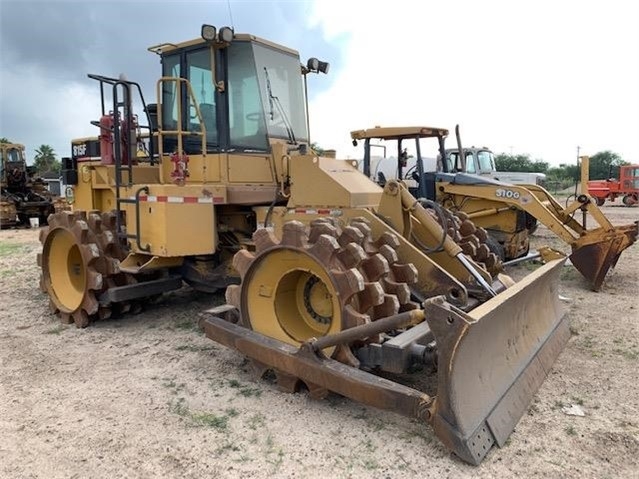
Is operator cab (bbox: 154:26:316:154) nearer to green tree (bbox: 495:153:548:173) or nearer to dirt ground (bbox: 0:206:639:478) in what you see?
dirt ground (bbox: 0:206:639:478)

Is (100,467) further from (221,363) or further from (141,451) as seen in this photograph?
(221,363)

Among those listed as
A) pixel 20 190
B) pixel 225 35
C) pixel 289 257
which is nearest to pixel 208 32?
pixel 225 35

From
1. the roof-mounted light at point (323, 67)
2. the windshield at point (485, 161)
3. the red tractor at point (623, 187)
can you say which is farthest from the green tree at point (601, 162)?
the roof-mounted light at point (323, 67)

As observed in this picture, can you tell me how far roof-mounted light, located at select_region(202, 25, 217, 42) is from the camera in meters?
5.07

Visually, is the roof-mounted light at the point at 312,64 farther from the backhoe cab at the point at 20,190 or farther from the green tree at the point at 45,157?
the green tree at the point at 45,157

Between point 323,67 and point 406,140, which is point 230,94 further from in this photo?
point 406,140

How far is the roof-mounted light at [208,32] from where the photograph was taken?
16.6 ft

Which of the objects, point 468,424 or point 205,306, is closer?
point 468,424

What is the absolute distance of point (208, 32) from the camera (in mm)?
5094

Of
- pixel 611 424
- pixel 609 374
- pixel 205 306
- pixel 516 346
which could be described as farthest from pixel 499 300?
pixel 205 306

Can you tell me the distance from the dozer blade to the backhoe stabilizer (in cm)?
360

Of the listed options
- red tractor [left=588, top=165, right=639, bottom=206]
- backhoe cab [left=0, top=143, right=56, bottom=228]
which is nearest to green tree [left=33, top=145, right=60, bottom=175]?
backhoe cab [left=0, top=143, right=56, bottom=228]

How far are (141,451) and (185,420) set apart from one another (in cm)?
43

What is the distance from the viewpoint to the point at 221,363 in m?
4.66
